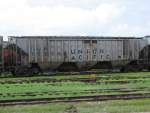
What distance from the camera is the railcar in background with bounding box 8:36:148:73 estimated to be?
34.3 metres

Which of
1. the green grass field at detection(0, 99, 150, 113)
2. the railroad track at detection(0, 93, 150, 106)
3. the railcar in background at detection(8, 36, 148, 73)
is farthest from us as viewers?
the railcar in background at detection(8, 36, 148, 73)

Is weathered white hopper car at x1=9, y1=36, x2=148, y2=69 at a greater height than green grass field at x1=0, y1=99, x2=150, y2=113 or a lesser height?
greater

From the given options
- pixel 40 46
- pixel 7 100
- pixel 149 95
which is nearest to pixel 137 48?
pixel 40 46

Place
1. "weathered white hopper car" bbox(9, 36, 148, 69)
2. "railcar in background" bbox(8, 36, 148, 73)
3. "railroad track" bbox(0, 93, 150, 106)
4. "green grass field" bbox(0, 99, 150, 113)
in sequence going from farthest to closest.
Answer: "weathered white hopper car" bbox(9, 36, 148, 69)
"railcar in background" bbox(8, 36, 148, 73)
"railroad track" bbox(0, 93, 150, 106)
"green grass field" bbox(0, 99, 150, 113)

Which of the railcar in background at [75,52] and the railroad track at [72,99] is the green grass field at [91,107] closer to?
the railroad track at [72,99]

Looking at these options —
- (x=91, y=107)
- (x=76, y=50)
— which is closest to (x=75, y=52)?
(x=76, y=50)

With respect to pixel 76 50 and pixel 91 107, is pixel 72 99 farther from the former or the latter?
pixel 76 50

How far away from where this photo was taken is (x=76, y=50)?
1423 inches

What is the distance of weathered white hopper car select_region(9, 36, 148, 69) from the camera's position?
3453 centimetres

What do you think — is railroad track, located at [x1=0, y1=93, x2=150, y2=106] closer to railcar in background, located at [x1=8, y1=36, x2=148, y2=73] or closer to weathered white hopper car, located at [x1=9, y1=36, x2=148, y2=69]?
railcar in background, located at [x1=8, y1=36, x2=148, y2=73]

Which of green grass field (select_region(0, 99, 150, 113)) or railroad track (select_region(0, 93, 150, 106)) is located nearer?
green grass field (select_region(0, 99, 150, 113))

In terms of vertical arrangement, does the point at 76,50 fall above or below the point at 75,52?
above

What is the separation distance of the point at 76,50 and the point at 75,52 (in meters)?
0.20

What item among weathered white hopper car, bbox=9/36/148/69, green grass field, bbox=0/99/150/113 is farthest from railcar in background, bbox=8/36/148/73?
green grass field, bbox=0/99/150/113
